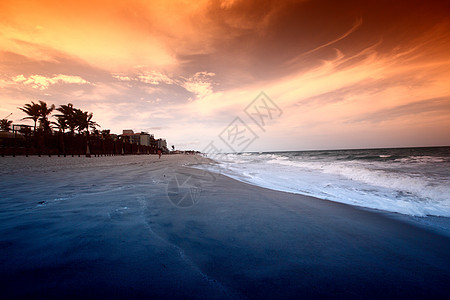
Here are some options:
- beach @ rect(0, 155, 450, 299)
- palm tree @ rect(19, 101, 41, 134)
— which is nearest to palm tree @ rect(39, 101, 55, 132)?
palm tree @ rect(19, 101, 41, 134)

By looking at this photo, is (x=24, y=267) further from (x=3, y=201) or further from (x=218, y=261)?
(x=3, y=201)

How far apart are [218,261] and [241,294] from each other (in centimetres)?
44

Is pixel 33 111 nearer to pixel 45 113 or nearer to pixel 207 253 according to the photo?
pixel 45 113

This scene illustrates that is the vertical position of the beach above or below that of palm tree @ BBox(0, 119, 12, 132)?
below

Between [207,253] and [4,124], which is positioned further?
[4,124]

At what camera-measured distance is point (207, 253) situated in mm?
1779

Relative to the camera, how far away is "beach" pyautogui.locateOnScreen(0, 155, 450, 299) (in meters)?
1.29

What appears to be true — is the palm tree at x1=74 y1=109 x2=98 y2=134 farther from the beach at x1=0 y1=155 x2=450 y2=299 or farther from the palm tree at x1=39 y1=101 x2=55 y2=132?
the beach at x1=0 y1=155 x2=450 y2=299

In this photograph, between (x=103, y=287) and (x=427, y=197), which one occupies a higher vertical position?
(x=103, y=287)

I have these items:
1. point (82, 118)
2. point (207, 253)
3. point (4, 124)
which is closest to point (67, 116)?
point (82, 118)

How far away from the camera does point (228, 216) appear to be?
2.86 metres

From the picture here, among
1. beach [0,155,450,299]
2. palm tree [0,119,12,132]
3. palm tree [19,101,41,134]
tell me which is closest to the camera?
beach [0,155,450,299]

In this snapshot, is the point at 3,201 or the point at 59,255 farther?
the point at 3,201

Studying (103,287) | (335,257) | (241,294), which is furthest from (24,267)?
(335,257)
